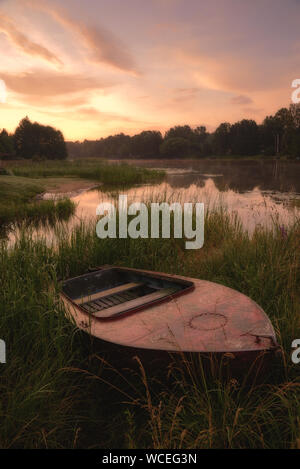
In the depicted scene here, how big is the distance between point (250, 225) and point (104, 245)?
506 cm

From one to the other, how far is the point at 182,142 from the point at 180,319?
82.7 m

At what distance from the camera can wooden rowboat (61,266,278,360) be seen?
254cm

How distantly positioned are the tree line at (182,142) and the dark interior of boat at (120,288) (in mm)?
39992

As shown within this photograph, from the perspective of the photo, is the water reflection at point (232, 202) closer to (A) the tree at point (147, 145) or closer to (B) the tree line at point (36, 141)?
(B) the tree line at point (36, 141)

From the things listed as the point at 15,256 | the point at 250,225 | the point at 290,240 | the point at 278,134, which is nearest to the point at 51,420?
the point at 15,256

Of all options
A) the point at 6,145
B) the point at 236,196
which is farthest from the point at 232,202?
the point at 6,145

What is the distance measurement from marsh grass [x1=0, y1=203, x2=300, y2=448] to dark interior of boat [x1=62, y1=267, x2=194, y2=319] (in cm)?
44

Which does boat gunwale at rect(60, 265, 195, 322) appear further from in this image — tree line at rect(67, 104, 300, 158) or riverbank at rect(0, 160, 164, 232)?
tree line at rect(67, 104, 300, 158)

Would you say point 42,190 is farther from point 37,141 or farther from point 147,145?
point 147,145

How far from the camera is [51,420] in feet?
7.44

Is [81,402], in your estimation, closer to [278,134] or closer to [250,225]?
[250,225]

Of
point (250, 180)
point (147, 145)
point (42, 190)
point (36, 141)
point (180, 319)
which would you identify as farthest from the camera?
point (147, 145)

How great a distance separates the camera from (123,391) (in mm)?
2914
